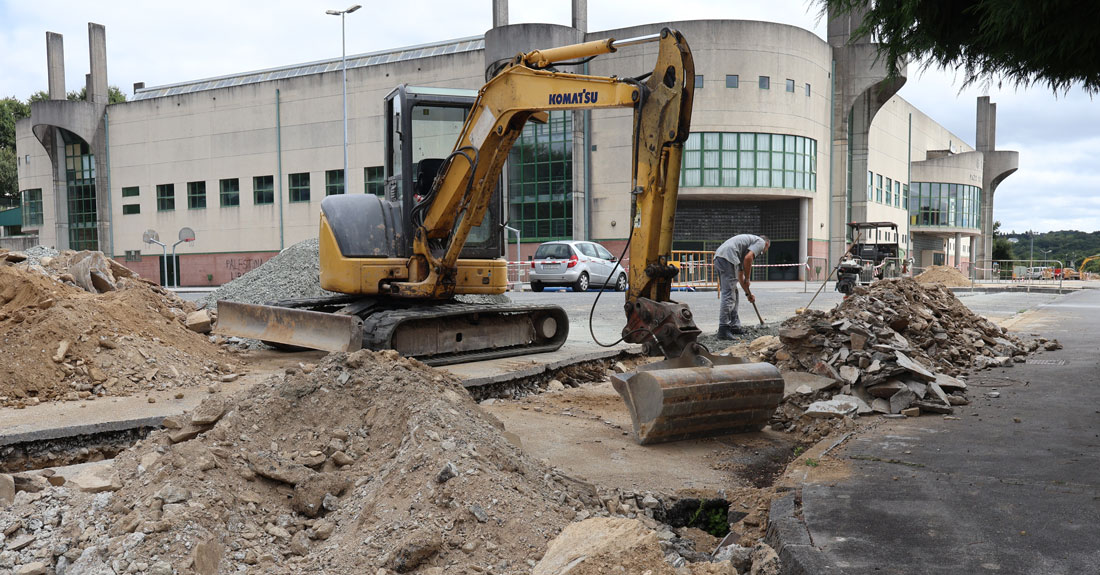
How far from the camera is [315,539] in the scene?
3771 mm

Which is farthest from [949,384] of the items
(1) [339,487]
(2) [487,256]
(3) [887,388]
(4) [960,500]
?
(1) [339,487]

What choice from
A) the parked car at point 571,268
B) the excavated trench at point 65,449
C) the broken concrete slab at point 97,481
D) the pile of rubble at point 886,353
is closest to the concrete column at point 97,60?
the parked car at point 571,268

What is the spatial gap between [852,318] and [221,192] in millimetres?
40735

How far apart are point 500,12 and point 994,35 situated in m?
33.1

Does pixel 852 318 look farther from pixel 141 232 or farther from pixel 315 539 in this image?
pixel 141 232

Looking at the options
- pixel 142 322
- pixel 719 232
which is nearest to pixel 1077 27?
pixel 142 322

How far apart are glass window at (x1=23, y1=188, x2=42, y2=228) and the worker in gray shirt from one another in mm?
49731

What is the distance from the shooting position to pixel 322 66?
42.6 meters

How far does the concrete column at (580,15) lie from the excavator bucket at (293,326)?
95.8 feet

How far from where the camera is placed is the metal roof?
39.6 metres

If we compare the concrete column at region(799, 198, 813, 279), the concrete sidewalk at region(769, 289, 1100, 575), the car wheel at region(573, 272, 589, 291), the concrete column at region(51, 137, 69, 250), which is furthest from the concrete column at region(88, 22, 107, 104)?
the concrete sidewalk at region(769, 289, 1100, 575)

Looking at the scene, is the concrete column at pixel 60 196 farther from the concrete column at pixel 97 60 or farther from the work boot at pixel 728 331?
the work boot at pixel 728 331

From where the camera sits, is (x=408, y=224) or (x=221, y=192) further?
(x=221, y=192)

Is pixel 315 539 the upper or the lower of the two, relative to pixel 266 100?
lower
